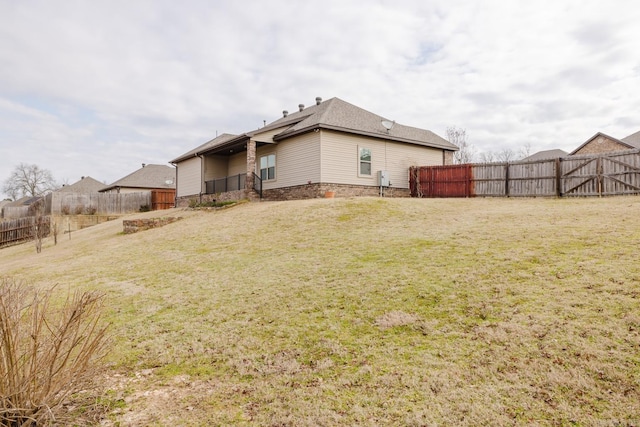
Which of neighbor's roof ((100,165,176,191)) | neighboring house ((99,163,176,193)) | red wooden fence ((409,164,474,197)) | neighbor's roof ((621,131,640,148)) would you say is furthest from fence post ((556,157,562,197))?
neighbor's roof ((100,165,176,191))

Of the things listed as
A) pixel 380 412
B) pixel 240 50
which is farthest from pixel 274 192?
pixel 380 412

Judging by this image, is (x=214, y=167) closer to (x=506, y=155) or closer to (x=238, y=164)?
(x=238, y=164)

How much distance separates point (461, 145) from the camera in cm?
4691

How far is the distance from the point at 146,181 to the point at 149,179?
1.65ft

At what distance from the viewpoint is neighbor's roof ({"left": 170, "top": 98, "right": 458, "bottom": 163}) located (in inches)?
716

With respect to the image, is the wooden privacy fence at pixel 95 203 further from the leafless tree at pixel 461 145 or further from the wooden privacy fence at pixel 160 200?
the leafless tree at pixel 461 145

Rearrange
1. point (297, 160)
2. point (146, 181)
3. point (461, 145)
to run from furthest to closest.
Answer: point (461, 145) < point (146, 181) < point (297, 160)

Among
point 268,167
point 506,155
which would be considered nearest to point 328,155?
point 268,167

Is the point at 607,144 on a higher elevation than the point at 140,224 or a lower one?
higher

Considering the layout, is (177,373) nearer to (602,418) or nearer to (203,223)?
(602,418)

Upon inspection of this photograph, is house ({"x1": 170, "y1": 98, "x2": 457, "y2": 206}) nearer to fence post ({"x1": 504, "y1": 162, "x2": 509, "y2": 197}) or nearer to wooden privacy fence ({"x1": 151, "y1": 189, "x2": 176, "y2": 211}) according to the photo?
fence post ({"x1": 504, "y1": 162, "x2": 509, "y2": 197})

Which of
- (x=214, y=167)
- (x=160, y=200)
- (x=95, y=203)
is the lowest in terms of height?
(x=95, y=203)

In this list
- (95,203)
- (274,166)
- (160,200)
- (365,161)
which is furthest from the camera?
(160,200)

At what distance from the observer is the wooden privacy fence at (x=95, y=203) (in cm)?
2683
